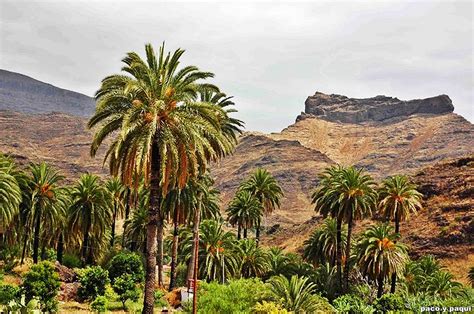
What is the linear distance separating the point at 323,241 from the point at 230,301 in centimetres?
2987

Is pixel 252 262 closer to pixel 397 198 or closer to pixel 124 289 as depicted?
pixel 397 198

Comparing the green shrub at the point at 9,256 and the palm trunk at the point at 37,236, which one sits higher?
the palm trunk at the point at 37,236

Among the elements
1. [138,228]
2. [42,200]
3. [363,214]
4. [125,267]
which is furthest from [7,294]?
[363,214]

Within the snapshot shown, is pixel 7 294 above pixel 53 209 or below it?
below

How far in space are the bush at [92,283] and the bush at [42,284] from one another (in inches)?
129

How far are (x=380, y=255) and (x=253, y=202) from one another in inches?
864

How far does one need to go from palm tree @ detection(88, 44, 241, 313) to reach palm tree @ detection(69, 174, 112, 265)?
86.5ft

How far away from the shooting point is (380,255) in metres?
46.5

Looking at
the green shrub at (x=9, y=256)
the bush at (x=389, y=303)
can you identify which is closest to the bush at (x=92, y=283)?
the green shrub at (x=9, y=256)

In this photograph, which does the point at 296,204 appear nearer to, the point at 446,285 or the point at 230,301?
the point at 446,285

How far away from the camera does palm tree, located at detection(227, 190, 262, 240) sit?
63469mm

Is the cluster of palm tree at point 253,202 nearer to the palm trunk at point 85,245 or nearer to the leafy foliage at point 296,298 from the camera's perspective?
the palm trunk at point 85,245

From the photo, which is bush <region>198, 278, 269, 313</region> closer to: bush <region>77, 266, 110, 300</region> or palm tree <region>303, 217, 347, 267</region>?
bush <region>77, 266, 110, 300</region>

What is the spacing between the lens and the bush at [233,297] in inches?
1179
